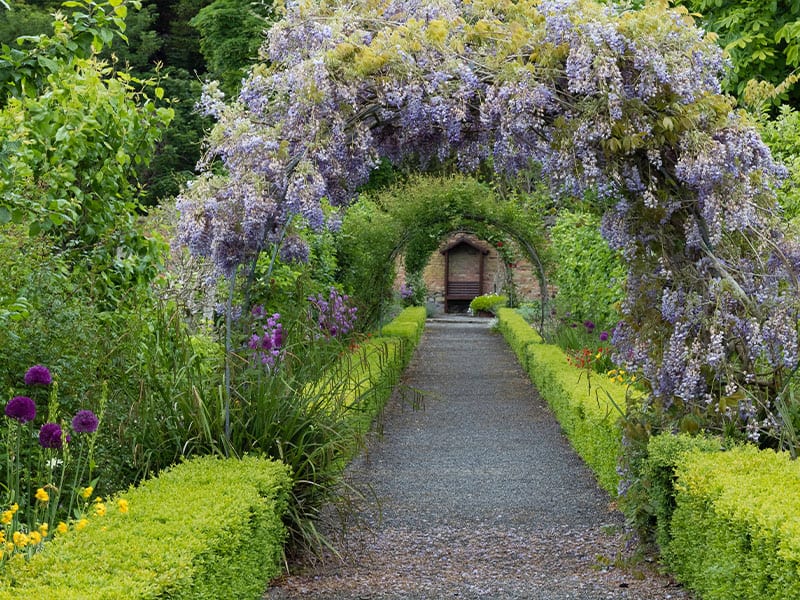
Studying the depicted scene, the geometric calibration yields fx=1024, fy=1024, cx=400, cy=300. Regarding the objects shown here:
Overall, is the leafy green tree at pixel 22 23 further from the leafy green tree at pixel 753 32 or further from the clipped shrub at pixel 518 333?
the leafy green tree at pixel 753 32

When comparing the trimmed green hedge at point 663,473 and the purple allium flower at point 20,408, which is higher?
the purple allium flower at point 20,408

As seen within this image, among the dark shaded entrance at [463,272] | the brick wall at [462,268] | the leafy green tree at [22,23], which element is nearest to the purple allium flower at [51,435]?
the leafy green tree at [22,23]

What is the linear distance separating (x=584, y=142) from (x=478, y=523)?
8.25 ft

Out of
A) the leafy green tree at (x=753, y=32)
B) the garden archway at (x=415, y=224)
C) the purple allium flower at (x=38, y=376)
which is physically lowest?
the purple allium flower at (x=38, y=376)

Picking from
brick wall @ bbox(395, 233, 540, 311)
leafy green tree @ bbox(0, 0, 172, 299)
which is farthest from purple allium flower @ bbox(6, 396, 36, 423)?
brick wall @ bbox(395, 233, 540, 311)

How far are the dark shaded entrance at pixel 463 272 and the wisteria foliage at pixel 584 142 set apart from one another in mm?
29862

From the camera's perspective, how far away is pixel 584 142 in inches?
184

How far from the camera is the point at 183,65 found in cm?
3055

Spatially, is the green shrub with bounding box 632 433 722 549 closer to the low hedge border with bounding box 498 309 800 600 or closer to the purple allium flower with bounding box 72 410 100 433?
the low hedge border with bounding box 498 309 800 600

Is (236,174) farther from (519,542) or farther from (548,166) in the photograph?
(519,542)

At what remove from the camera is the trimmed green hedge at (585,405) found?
20.9ft

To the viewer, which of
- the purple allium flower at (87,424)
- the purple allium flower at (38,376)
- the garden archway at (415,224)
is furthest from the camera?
the garden archway at (415,224)

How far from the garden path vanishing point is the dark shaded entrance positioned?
2433 cm

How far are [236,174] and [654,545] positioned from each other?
8.95 ft
